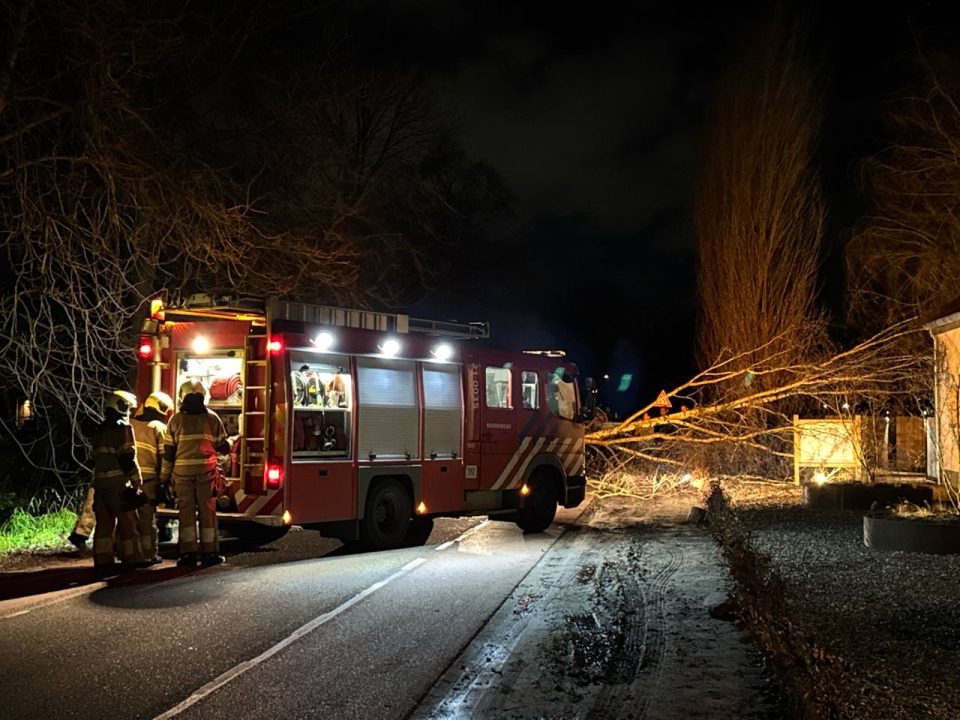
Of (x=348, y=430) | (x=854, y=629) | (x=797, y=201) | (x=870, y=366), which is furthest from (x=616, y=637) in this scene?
(x=797, y=201)

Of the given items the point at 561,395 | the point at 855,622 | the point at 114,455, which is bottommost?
the point at 855,622

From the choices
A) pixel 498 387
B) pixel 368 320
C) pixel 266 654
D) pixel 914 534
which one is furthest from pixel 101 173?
pixel 914 534

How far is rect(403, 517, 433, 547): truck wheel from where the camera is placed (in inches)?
472

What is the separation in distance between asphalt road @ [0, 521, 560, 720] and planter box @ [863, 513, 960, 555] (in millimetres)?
3942

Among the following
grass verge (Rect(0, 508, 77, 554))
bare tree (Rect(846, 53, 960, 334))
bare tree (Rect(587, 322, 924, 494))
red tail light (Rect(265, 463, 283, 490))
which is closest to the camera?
red tail light (Rect(265, 463, 283, 490))

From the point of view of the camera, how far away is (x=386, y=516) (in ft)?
37.4

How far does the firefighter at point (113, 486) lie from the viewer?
9.30m

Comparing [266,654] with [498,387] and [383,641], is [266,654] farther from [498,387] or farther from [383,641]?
[498,387]

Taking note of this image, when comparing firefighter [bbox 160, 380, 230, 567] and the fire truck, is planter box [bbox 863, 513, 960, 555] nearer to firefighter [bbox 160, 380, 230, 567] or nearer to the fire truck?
the fire truck

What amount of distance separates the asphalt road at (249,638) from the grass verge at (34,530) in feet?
7.94

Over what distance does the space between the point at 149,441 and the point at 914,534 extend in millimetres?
8521

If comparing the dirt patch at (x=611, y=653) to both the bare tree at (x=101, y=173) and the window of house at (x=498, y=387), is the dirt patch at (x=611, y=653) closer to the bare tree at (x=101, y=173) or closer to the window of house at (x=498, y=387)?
the window of house at (x=498, y=387)

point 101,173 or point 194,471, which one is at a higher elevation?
point 101,173

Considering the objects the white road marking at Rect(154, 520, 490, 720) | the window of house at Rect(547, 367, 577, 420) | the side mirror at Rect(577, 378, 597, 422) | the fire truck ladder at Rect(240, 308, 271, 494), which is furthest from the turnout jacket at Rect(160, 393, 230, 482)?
the side mirror at Rect(577, 378, 597, 422)
